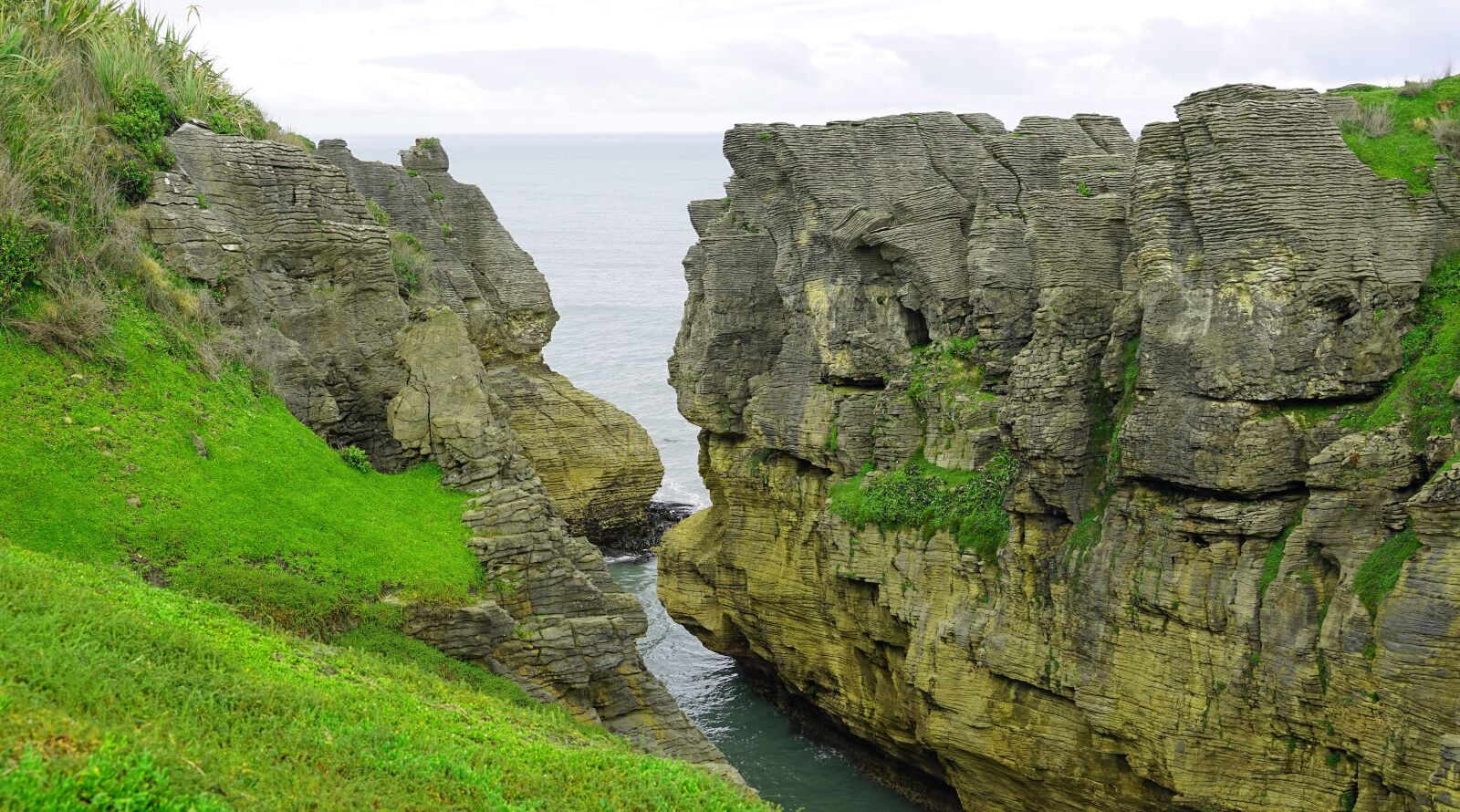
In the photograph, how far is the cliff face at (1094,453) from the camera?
2083 centimetres

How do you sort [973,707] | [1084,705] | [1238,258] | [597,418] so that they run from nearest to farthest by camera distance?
1. [1238,258]
2. [1084,705]
3. [973,707]
4. [597,418]

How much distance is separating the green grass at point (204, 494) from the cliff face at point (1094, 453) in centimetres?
952

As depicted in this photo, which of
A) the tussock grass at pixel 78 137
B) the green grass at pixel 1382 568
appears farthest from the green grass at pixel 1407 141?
the tussock grass at pixel 78 137

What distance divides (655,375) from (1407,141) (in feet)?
197

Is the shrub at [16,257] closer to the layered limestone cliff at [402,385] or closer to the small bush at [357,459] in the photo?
the layered limestone cliff at [402,385]

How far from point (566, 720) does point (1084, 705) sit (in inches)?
359

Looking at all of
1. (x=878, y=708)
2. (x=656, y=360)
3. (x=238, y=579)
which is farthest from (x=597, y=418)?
(x=656, y=360)

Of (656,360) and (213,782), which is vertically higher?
(213,782)

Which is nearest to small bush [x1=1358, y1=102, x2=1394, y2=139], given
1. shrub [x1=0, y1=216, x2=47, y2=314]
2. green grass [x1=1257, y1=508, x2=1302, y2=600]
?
green grass [x1=1257, y1=508, x2=1302, y2=600]

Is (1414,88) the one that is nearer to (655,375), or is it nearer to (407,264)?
(407,264)

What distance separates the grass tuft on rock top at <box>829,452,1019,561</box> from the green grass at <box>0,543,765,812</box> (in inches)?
374

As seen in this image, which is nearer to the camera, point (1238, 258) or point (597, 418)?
point (1238, 258)

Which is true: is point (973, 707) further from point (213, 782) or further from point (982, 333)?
point (213, 782)

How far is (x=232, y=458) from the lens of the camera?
2286cm
